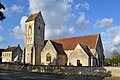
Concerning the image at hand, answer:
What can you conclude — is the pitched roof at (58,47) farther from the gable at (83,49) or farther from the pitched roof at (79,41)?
the gable at (83,49)

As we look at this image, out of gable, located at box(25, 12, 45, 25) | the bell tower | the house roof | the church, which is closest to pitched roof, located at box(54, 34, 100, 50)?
the church

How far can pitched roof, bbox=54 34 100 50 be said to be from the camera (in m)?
54.9

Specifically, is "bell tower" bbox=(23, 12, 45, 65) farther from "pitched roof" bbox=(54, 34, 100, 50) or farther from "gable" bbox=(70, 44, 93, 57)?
"gable" bbox=(70, 44, 93, 57)

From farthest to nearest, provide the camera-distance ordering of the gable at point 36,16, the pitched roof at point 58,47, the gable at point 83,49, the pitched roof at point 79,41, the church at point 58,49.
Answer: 1. the gable at point 36,16
2. the pitched roof at point 58,47
3. the pitched roof at point 79,41
4. the church at point 58,49
5. the gable at point 83,49

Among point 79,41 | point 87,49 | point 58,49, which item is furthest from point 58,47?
point 87,49

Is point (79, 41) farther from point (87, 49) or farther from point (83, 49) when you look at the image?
point (83, 49)

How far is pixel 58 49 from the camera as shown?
56.4m

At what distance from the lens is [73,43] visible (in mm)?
58750

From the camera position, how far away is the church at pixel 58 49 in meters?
50.4

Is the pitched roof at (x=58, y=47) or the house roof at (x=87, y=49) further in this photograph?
the pitched roof at (x=58, y=47)

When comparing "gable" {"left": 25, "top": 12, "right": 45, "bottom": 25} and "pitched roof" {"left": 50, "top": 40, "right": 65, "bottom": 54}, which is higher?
"gable" {"left": 25, "top": 12, "right": 45, "bottom": 25}

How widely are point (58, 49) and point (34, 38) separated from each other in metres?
8.79

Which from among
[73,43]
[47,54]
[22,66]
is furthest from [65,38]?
[22,66]

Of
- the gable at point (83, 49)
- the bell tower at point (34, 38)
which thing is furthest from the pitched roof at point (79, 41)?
the bell tower at point (34, 38)
